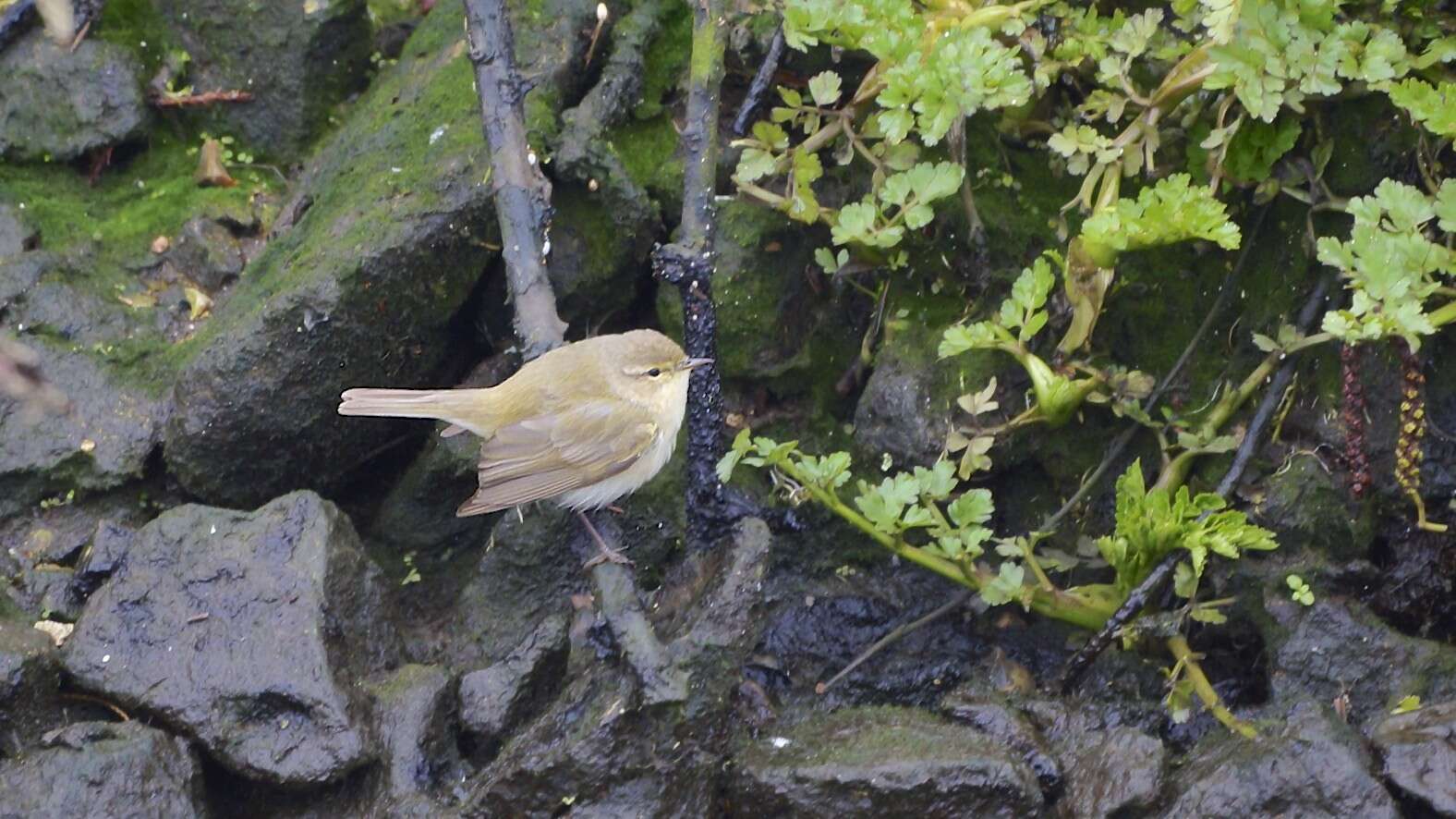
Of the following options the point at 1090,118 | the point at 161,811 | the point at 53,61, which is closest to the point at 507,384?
the point at 161,811

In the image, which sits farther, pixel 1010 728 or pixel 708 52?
pixel 708 52

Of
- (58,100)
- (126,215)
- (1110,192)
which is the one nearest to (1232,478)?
(1110,192)

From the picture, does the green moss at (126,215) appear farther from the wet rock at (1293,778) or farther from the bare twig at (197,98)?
the wet rock at (1293,778)

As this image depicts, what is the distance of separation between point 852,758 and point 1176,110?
2484 mm

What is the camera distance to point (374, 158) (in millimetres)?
5867

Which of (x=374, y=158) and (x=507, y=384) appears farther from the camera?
(x=374, y=158)

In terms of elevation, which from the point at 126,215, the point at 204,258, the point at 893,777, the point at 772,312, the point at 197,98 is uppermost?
the point at 197,98

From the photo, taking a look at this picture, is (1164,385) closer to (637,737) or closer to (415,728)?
(637,737)

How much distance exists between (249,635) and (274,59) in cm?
309

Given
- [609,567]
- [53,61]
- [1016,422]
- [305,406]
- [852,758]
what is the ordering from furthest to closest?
[53,61] → [305,406] → [1016,422] → [609,567] → [852,758]

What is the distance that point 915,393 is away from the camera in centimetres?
532

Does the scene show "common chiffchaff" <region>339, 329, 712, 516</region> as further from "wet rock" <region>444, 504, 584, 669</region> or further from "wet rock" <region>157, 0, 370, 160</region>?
"wet rock" <region>157, 0, 370, 160</region>

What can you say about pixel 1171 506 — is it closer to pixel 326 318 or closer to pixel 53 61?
pixel 326 318

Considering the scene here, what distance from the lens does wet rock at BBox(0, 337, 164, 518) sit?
541cm
